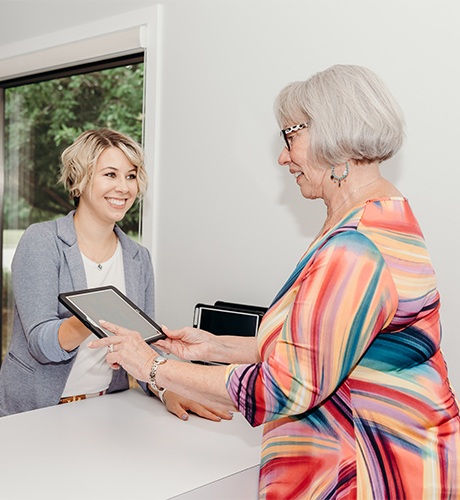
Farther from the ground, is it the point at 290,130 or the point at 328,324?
the point at 290,130

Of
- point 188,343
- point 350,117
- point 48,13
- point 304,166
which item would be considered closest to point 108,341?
point 188,343

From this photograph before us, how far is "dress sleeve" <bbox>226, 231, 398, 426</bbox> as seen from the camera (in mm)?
1006

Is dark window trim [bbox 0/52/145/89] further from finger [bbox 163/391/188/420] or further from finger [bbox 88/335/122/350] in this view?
finger [bbox 88/335/122/350]

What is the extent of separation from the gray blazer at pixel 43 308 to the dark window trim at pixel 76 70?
1119 millimetres

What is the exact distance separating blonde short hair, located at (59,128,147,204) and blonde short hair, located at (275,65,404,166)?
0.87 meters

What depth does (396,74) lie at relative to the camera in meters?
1.89

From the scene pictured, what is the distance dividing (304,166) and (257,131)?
1030 millimetres

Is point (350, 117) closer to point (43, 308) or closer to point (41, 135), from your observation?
point (43, 308)

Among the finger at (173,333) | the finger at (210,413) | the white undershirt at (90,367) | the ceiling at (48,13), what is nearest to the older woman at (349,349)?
the finger at (173,333)

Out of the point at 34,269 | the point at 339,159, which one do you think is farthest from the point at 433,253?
the point at 34,269

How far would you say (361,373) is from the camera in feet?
3.64

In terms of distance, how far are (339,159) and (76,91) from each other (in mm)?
2487

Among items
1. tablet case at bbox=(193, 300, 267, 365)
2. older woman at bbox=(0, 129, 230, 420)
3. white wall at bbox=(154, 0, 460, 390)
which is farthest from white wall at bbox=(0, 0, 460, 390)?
older woman at bbox=(0, 129, 230, 420)

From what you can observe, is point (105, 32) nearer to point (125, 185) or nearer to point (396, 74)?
point (125, 185)
